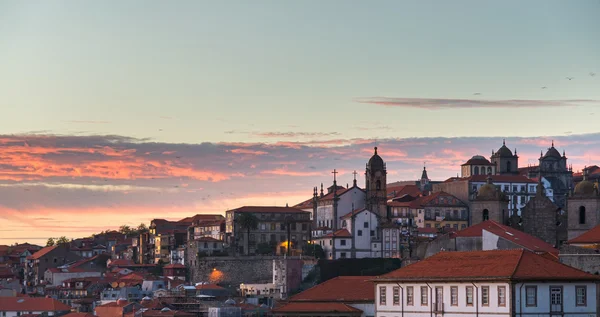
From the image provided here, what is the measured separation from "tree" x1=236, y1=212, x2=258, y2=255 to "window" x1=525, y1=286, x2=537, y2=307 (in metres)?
82.8

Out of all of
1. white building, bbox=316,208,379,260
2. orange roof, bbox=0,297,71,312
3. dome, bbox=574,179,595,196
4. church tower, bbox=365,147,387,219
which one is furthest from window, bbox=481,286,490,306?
church tower, bbox=365,147,387,219

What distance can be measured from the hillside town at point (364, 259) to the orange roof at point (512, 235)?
0.64ft

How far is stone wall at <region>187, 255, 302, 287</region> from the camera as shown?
141500 millimetres

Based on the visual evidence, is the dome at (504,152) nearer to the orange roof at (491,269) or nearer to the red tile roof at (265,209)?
the red tile roof at (265,209)

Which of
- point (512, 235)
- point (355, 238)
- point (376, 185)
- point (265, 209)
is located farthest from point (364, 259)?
point (512, 235)

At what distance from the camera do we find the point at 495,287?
6856 centimetres

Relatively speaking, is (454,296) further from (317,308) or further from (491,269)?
(317,308)

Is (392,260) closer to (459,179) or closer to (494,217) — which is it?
(494,217)

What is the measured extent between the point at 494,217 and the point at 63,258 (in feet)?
227

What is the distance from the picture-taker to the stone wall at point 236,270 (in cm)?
14150

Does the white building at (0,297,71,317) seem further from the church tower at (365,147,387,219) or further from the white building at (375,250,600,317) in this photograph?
the white building at (375,250,600,317)

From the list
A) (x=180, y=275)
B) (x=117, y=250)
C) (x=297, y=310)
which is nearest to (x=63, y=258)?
(x=117, y=250)

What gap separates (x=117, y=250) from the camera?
188000 mm

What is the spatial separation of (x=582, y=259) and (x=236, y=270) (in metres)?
58.1
